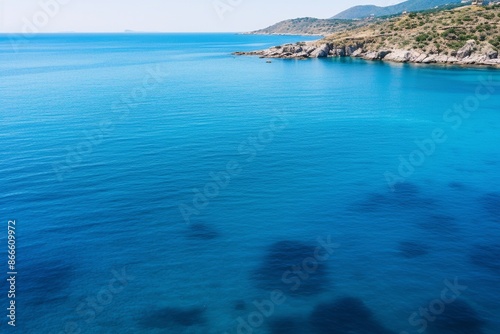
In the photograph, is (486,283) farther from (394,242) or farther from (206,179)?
(206,179)

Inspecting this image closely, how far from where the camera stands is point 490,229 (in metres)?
42.2

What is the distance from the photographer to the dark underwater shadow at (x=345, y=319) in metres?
28.9

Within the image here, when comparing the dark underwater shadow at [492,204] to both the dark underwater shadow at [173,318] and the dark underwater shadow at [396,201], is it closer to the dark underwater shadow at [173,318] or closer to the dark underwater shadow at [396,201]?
the dark underwater shadow at [396,201]

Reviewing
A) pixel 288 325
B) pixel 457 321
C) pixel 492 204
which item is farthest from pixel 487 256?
pixel 288 325

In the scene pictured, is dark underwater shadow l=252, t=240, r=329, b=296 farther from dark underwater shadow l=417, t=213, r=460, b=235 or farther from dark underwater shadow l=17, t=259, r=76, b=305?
dark underwater shadow l=17, t=259, r=76, b=305

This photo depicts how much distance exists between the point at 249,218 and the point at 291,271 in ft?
34.7

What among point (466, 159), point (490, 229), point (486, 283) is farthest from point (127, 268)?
point (466, 159)

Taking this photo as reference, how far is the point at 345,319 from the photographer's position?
3012cm

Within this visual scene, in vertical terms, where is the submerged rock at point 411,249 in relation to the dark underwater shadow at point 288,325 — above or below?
below

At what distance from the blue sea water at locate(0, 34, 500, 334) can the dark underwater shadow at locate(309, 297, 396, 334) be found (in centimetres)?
12

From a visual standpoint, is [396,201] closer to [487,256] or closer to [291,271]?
[487,256]

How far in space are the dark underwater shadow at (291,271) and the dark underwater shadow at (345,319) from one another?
2220 mm

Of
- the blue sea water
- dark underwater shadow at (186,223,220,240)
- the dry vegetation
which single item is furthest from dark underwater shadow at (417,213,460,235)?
the dry vegetation

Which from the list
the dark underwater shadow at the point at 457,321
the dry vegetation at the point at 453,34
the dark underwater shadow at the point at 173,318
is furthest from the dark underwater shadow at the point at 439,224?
the dry vegetation at the point at 453,34
